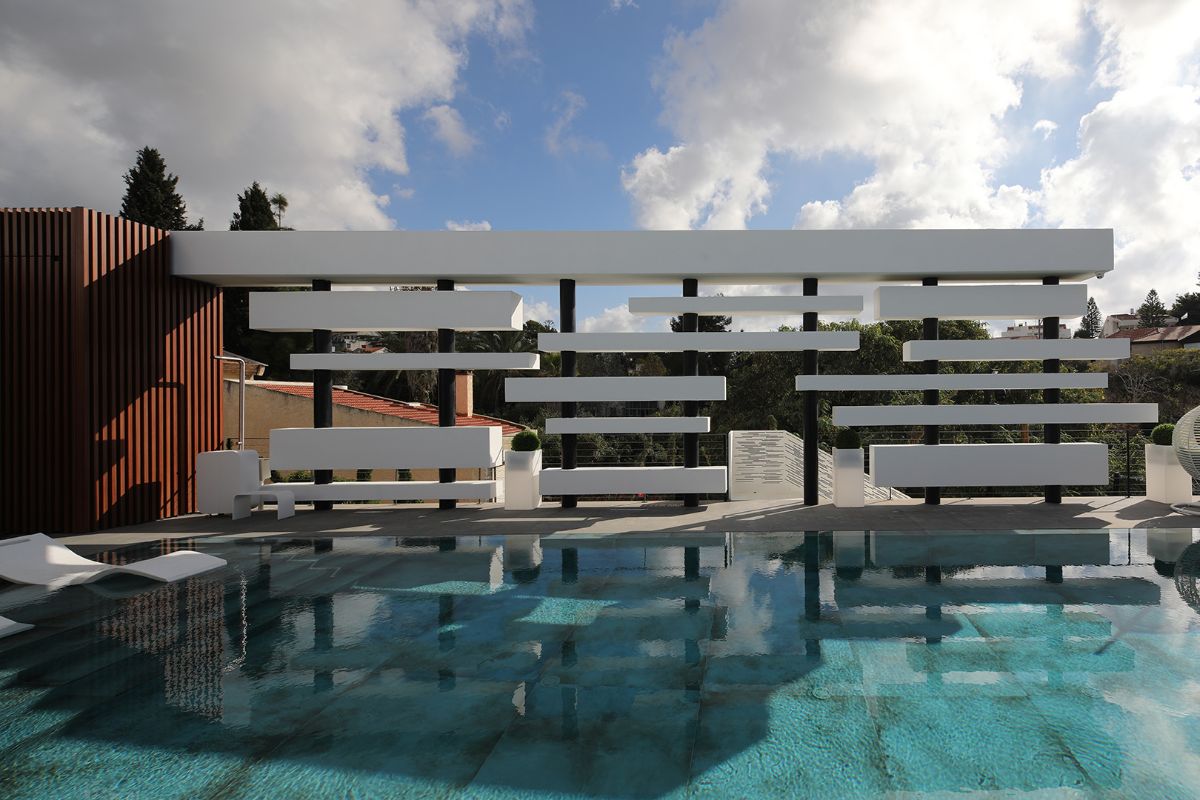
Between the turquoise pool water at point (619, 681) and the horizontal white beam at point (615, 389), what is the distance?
175 inches

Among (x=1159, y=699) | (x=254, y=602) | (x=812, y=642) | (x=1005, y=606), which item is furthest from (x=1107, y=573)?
(x=254, y=602)

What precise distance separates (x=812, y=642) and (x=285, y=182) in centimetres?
5614

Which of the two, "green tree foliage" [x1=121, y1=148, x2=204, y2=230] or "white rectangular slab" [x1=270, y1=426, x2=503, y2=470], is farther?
"green tree foliage" [x1=121, y1=148, x2=204, y2=230]

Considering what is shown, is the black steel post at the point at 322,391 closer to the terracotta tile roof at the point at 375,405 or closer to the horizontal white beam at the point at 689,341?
the horizontal white beam at the point at 689,341

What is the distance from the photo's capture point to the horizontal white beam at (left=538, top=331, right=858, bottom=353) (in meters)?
11.7

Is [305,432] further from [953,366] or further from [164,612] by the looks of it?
[953,366]

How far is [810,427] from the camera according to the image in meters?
12.0

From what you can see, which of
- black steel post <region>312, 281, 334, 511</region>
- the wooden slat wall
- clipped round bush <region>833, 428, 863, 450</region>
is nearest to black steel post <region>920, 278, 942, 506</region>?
clipped round bush <region>833, 428, 863, 450</region>

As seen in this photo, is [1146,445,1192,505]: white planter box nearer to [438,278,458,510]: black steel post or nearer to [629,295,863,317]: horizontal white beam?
[629,295,863,317]: horizontal white beam

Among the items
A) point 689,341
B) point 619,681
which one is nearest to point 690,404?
point 689,341

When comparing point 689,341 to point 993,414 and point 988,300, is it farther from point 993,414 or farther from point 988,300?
point 993,414

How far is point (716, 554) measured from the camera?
8.46 m

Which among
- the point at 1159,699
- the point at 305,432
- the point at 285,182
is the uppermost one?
the point at 285,182

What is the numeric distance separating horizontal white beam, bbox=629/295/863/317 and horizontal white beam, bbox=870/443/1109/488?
3004 millimetres
